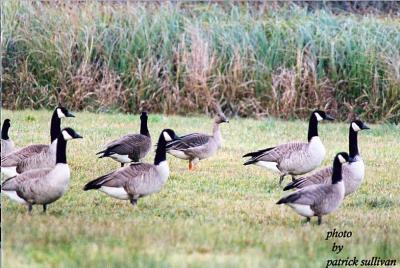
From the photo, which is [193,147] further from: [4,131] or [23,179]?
[23,179]

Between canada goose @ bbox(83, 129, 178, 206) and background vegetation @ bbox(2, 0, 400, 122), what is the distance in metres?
7.03

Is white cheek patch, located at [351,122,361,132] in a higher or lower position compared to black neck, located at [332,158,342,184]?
higher

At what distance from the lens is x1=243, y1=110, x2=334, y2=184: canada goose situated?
940 centimetres

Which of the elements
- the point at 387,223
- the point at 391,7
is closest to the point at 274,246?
the point at 387,223

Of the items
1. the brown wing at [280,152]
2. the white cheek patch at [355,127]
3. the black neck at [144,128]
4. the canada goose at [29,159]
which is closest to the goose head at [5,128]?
the canada goose at [29,159]

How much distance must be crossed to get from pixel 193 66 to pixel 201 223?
325 inches

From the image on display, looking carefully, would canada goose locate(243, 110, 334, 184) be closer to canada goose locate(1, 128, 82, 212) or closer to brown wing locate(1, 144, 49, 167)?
brown wing locate(1, 144, 49, 167)

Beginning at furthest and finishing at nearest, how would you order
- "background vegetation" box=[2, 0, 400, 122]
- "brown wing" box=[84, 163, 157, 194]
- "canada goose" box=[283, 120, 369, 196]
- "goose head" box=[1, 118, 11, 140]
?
"background vegetation" box=[2, 0, 400, 122]
"goose head" box=[1, 118, 11, 140]
"canada goose" box=[283, 120, 369, 196]
"brown wing" box=[84, 163, 157, 194]

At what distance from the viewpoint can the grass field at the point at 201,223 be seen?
21.3ft

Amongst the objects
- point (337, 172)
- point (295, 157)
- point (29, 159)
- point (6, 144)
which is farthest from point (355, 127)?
point (6, 144)

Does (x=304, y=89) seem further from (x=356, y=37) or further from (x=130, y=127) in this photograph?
(x=130, y=127)

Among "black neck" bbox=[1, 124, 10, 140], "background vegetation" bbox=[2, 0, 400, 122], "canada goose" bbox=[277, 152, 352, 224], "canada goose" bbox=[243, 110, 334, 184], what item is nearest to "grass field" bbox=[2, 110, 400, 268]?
"canada goose" bbox=[277, 152, 352, 224]

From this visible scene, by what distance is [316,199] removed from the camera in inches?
298

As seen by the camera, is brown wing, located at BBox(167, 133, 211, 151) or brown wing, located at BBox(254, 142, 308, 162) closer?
brown wing, located at BBox(254, 142, 308, 162)
